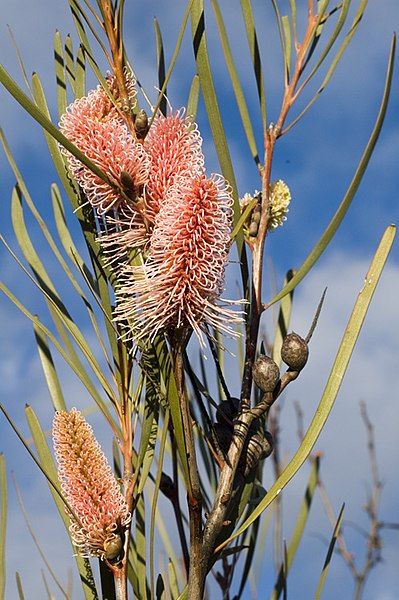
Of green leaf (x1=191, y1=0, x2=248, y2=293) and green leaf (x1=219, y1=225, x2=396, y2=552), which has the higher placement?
green leaf (x1=191, y1=0, x2=248, y2=293)

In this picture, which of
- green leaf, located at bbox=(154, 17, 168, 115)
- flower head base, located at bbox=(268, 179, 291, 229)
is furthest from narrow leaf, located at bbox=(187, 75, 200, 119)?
flower head base, located at bbox=(268, 179, 291, 229)

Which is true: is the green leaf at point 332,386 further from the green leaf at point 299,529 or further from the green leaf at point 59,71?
the green leaf at point 59,71

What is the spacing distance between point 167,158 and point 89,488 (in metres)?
0.28

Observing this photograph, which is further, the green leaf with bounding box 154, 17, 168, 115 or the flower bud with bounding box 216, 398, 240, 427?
the green leaf with bounding box 154, 17, 168, 115

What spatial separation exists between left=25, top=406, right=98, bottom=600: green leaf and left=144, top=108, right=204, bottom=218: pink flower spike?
9.2 inches

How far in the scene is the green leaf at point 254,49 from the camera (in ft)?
2.56

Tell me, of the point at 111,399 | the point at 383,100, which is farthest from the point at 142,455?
the point at 383,100

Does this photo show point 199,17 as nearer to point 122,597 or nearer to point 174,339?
point 174,339

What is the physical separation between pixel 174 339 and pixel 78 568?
0.79 ft

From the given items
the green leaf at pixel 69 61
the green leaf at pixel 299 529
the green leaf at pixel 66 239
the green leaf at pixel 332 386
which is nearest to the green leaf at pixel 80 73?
the green leaf at pixel 69 61

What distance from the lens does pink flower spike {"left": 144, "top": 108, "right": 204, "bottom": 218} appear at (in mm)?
646

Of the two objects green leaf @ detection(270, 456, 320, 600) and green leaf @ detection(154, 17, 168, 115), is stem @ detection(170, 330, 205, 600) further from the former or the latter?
green leaf @ detection(154, 17, 168, 115)

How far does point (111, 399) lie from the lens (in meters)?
0.71

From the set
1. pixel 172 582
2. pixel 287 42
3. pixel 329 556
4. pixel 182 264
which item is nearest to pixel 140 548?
pixel 172 582
